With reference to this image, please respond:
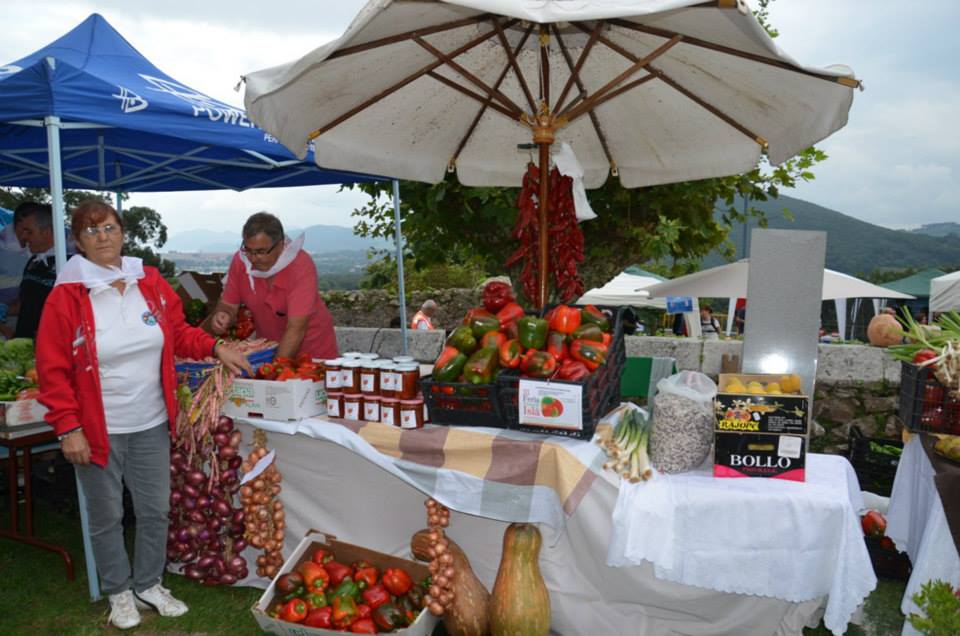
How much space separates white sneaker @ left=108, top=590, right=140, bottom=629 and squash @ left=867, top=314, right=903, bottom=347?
5.63 metres

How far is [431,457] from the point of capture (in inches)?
110

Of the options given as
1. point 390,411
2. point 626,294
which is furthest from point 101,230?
point 626,294

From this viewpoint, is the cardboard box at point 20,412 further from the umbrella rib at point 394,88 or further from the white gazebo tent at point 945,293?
the white gazebo tent at point 945,293

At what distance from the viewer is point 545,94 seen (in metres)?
3.39

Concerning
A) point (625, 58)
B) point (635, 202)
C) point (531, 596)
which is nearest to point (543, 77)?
point (625, 58)

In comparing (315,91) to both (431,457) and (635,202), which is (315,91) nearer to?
(431,457)

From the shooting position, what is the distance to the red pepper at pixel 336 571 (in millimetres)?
3076

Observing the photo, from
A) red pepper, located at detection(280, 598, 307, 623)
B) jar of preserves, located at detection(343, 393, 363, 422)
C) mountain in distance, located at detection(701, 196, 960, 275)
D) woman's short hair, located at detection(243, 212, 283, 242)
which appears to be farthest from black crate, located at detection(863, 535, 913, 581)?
mountain in distance, located at detection(701, 196, 960, 275)

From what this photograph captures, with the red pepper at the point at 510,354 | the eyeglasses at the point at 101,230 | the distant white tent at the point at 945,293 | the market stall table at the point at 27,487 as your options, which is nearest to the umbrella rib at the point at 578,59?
the red pepper at the point at 510,354

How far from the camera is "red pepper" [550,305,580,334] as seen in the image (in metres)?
2.88

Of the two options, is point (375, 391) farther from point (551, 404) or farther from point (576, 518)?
point (576, 518)

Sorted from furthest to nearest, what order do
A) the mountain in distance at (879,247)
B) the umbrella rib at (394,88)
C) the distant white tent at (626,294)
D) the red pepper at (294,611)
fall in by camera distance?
the mountain in distance at (879,247) < the distant white tent at (626,294) < the umbrella rib at (394,88) < the red pepper at (294,611)

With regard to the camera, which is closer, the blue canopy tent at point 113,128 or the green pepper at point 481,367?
the green pepper at point 481,367

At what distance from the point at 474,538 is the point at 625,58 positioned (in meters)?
2.71
